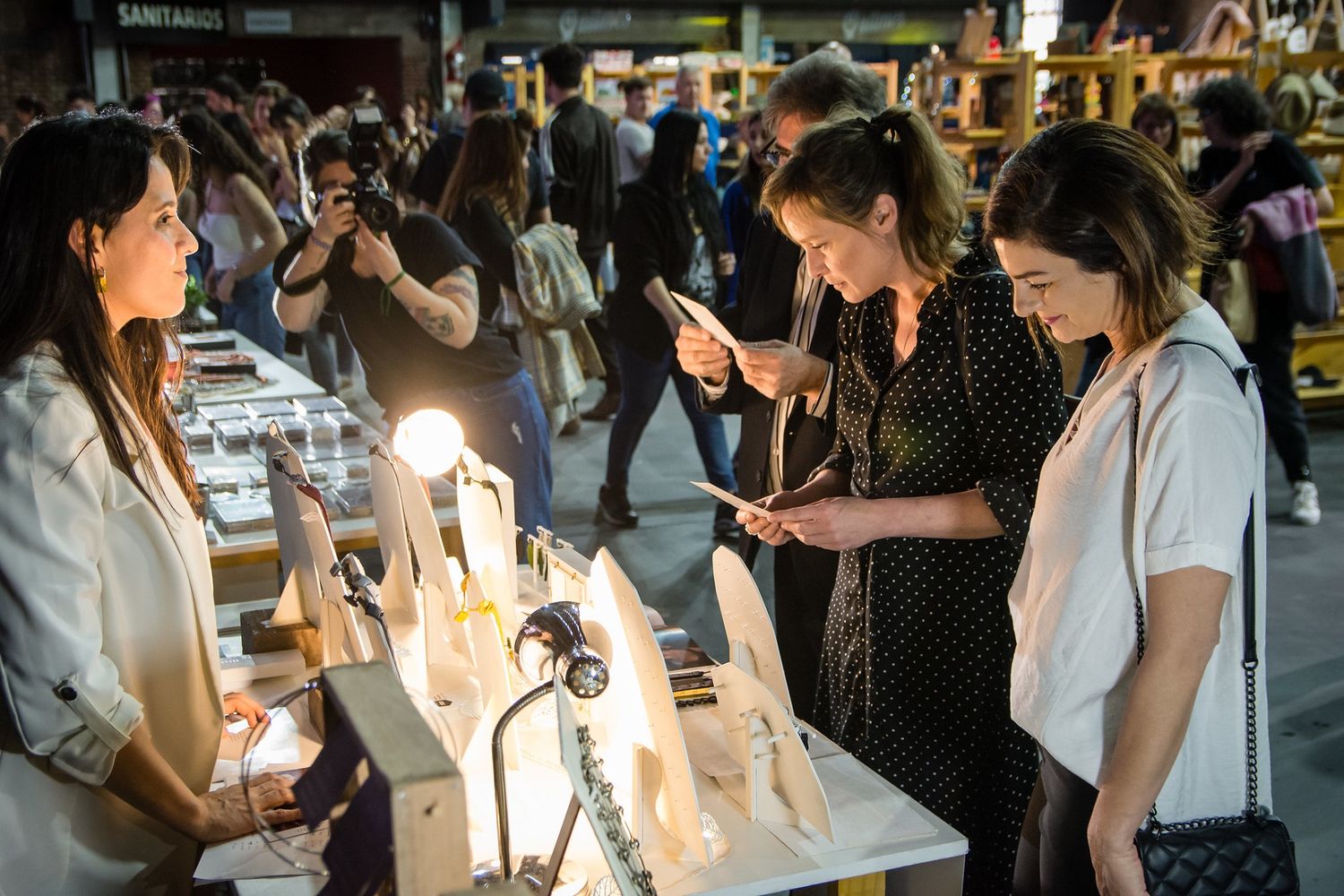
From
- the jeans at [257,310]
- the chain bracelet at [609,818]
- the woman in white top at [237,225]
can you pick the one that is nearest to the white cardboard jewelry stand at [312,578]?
the chain bracelet at [609,818]

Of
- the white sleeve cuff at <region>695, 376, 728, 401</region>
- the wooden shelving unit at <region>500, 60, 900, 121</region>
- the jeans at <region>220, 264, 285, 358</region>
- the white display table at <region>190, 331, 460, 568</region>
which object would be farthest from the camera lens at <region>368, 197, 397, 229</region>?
the wooden shelving unit at <region>500, 60, 900, 121</region>

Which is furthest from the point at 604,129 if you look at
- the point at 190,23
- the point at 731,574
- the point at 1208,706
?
the point at 190,23

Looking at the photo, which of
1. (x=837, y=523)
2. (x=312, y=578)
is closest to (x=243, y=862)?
(x=312, y=578)

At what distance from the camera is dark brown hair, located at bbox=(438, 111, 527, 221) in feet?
12.7

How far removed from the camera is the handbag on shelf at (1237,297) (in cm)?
492

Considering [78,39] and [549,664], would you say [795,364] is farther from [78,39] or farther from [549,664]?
[78,39]

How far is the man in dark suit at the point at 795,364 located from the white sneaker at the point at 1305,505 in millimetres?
3039

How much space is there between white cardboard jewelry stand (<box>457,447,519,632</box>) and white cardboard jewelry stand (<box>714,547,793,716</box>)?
1.08 ft

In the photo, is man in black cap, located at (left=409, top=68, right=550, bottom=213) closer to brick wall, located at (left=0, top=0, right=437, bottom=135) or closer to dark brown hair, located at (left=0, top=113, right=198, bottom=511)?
dark brown hair, located at (left=0, top=113, right=198, bottom=511)

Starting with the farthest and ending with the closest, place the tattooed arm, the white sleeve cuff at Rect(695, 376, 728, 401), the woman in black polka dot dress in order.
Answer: the tattooed arm → the white sleeve cuff at Rect(695, 376, 728, 401) → the woman in black polka dot dress

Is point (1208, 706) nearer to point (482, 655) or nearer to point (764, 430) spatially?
point (482, 655)

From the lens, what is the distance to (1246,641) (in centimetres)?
132

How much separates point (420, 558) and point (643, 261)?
2545 millimetres

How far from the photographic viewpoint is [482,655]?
1785 millimetres
